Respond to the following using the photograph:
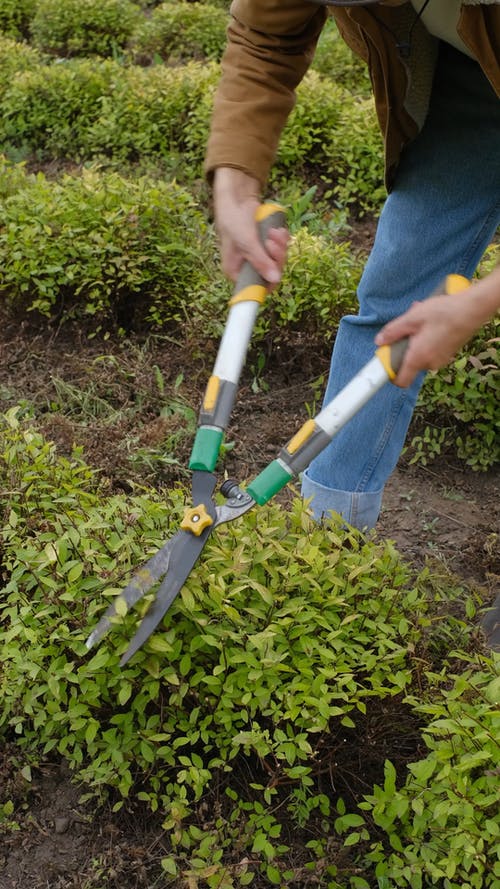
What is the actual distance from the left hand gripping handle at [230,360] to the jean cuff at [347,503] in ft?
2.31

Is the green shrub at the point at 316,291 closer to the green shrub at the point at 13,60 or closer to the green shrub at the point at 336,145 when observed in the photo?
the green shrub at the point at 336,145

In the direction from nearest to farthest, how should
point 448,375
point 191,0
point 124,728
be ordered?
1. point 124,728
2. point 448,375
3. point 191,0

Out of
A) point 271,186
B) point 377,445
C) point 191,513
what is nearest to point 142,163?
point 271,186

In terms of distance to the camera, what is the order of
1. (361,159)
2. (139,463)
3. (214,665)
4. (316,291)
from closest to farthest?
(214,665), (139,463), (316,291), (361,159)

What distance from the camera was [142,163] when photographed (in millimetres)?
4742

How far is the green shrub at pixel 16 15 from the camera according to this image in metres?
6.98

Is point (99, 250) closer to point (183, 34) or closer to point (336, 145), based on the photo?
point (336, 145)

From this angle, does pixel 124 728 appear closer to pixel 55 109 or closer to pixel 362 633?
pixel 362 633

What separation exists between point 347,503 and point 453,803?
93cm

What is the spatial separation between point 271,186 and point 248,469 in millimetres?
2102

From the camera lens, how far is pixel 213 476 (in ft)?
5.77

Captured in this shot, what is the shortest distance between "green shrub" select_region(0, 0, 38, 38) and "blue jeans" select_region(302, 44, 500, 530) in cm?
573

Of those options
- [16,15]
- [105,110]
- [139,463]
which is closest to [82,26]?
[16,15]

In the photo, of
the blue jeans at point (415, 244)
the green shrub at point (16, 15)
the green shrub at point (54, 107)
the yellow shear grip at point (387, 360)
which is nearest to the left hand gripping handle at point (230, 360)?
the yellow shear grip at point (387, 360)
